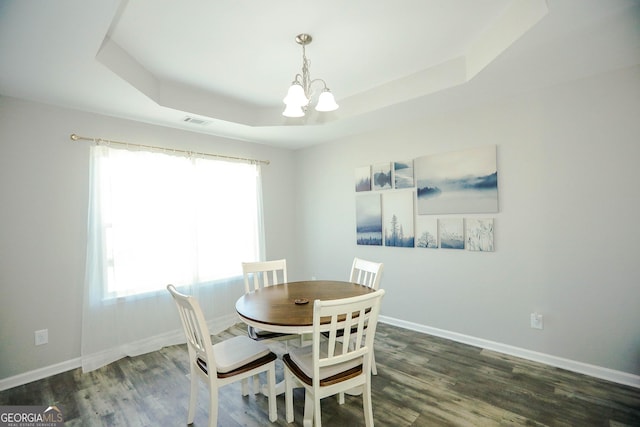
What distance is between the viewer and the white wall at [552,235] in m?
2.30

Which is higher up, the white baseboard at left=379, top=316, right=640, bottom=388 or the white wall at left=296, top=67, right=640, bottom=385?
the white wall at left=296, top=67, right=640, bottom=385

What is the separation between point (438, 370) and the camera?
8.48 feet

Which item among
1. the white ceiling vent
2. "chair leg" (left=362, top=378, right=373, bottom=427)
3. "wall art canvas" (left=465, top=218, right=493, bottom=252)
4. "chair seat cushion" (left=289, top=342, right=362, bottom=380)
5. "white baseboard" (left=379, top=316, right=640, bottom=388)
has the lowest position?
"white baseboard" (left=379, top=316, right=640, bottom=388)

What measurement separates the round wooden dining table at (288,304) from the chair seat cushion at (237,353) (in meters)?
0.22

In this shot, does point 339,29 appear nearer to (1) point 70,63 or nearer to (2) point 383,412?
(1) point 70,63

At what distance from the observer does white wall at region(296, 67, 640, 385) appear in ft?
7.54

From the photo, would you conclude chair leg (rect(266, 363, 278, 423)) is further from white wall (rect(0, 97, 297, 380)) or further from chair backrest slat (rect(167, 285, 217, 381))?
white wall (rect(0, 97, 297, 380))

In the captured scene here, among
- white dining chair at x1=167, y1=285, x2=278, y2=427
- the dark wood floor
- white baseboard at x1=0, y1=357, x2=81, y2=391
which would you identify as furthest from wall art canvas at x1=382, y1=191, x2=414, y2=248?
white baseboard at x1=0, y1=357, x2=81, y2=391

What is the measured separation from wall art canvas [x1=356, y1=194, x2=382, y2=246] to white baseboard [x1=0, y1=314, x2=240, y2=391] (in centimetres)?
208

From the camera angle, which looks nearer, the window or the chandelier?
the chandelier

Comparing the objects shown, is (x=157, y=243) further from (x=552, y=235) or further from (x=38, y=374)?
(x=552, y=235)

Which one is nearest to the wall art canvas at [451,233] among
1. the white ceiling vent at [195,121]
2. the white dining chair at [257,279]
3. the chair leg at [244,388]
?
the white dining chair at [257,279]

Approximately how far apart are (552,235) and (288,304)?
7.64 feet

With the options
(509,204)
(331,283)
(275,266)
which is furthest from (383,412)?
(509,204)
